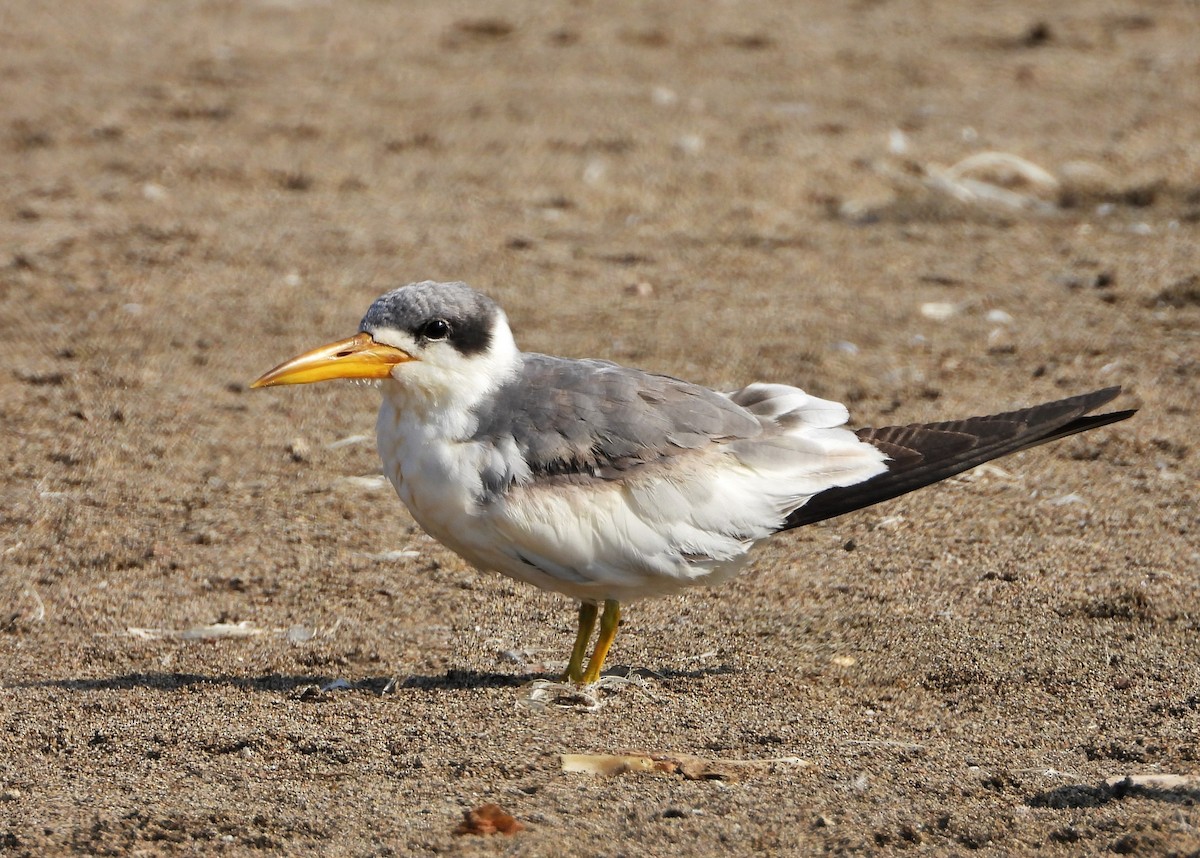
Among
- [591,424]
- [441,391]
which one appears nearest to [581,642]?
[591,424]

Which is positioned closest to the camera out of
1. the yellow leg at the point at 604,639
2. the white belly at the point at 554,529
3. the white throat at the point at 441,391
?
the white belly at the point at 554,529

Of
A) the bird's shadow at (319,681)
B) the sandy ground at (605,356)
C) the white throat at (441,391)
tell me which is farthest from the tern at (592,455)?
the sandy ground at (605,356)

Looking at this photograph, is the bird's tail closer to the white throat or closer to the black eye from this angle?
the white throat

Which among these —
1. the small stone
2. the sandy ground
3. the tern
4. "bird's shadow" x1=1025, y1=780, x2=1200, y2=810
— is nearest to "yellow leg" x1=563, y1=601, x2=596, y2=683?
the tern

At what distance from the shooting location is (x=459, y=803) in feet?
11.6

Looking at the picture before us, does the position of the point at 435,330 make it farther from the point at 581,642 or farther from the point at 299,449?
the point at 299,449

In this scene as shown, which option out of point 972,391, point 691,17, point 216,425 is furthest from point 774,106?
point 216,425

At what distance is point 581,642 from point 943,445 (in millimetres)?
1161

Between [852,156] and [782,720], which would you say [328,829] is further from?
[852,156]

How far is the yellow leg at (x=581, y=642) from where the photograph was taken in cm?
434

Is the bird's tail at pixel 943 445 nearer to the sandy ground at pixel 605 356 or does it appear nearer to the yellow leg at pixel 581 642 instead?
the sandy ground at pixel 605 356

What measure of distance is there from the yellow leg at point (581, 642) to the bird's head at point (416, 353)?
0.72 metres

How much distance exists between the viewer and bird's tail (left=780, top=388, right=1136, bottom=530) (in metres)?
4.28

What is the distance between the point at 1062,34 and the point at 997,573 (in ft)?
24.2
